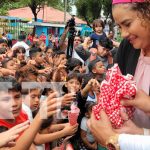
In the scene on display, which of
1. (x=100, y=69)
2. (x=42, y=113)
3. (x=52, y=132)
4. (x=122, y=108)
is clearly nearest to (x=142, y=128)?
(x=122, y=108)

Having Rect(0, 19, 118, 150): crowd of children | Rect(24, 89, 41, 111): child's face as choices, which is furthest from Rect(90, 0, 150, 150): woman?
Rect(24, 89, 41, 111): child's face

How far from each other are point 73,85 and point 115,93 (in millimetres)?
2870

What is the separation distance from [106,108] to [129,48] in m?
0.41

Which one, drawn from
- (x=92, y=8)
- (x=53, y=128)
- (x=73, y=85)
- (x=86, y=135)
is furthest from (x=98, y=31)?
(x=92, y=8)

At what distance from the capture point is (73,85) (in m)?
4.59

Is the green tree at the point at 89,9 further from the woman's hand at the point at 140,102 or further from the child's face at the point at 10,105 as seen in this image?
the woman's hand at the point at 140,102

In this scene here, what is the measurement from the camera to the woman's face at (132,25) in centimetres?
169

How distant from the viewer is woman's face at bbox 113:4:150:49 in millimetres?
1693

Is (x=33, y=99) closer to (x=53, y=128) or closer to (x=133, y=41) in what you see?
(x=53, y=128)

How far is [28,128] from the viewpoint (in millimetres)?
2189

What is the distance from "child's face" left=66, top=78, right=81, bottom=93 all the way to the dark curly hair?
2675mm

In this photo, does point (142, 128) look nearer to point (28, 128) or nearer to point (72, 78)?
point (28, 128)

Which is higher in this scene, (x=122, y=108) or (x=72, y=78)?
(x=122, y=108)

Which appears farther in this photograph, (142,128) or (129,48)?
(129,48)
